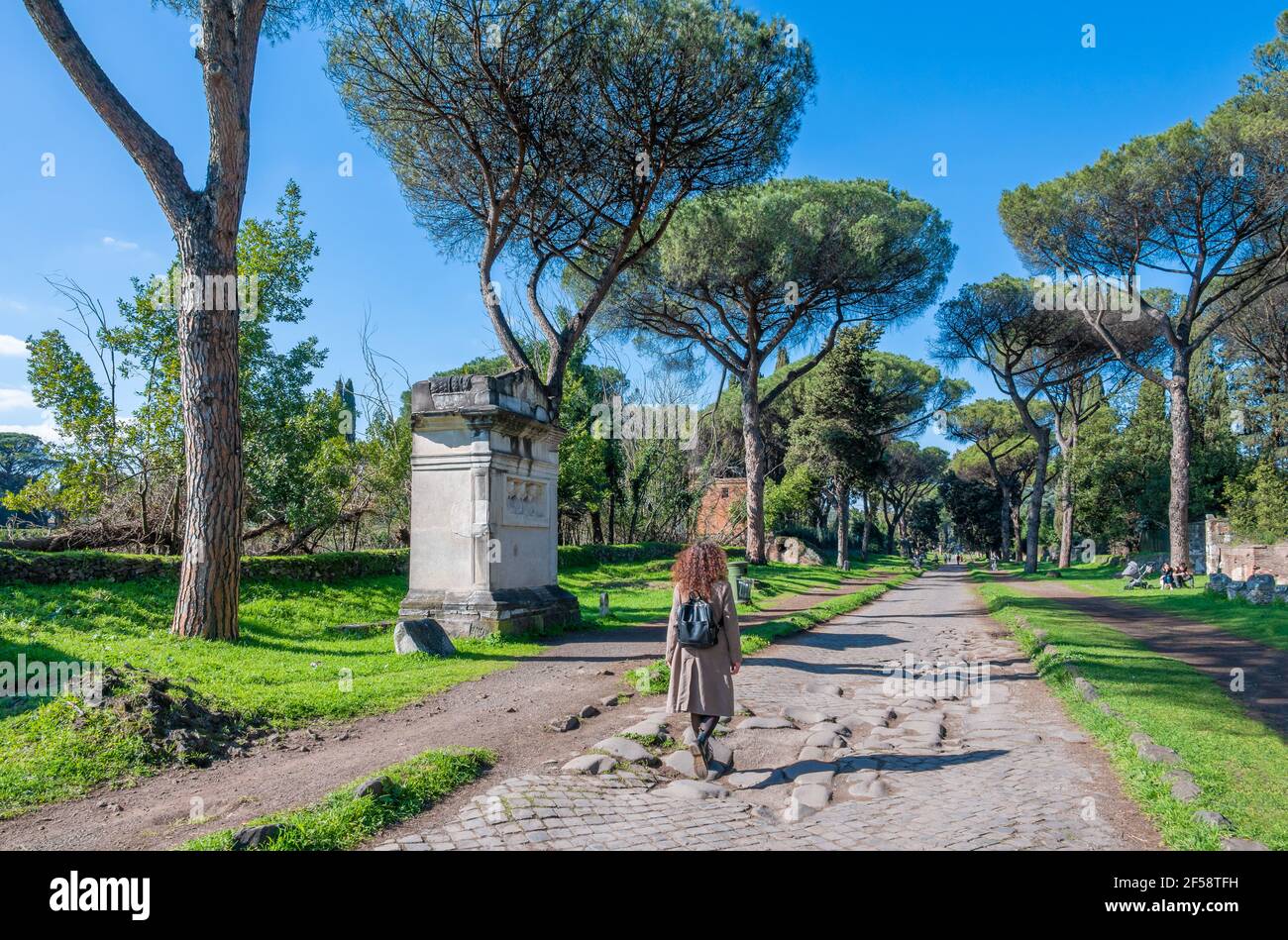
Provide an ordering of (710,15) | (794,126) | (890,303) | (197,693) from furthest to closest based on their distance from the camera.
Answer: (890,303) → (794,126) → (710,15) → (197,693)

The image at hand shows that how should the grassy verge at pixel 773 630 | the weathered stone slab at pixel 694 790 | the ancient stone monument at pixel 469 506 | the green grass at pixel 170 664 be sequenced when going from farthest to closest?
the ancient stone monument at pixel 469 506, the grassy verge at pixel 773 630, the green grass at pixel 170 664, the weathered stone slab at pixel 694 790

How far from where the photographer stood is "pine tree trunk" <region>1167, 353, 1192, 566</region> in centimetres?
2277

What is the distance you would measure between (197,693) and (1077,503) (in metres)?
40.4

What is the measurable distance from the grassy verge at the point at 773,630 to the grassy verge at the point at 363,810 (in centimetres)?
265

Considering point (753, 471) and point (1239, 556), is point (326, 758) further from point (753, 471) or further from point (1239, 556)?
point (1239, 556)

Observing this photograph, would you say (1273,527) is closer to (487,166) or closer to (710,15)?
(710,15)

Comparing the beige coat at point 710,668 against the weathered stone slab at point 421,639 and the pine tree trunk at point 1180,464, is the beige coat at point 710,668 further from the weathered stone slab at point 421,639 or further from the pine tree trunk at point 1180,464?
the pine tree trunk at point 1180,464

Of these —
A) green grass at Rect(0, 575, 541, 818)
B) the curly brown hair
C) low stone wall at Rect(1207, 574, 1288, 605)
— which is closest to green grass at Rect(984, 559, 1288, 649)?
low stone wall at Rect(1207, 574, 1288, 605)

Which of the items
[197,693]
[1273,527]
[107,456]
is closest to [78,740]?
[197,693]

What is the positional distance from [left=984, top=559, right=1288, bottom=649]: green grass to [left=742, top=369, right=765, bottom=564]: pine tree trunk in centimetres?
1009

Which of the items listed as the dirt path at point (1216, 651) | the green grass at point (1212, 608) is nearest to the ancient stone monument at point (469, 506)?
the dirt path at point (1216, 651)

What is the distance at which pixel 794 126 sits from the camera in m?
16.4

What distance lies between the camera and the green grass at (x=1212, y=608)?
1208cm

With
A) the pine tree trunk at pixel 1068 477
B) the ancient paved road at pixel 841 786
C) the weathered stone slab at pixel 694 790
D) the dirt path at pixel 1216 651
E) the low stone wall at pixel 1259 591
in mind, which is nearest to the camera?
the ancient paved road at pixel 841 786
